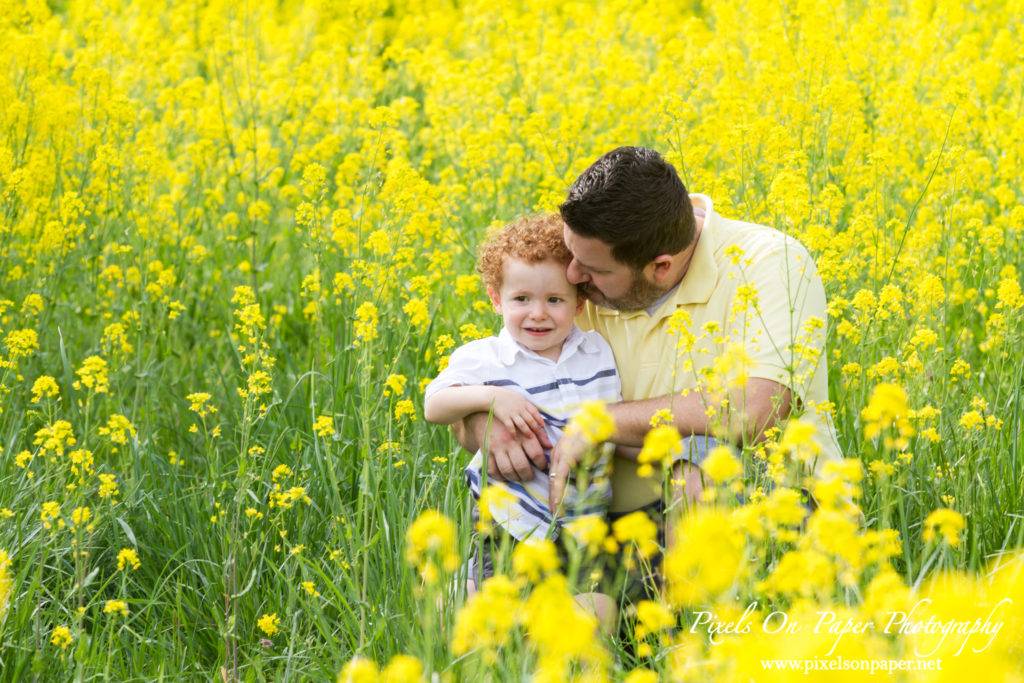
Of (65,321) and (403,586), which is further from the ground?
(65,321)

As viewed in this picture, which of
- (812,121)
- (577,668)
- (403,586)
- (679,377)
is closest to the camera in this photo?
(577,668)

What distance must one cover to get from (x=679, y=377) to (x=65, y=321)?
9.68 ft

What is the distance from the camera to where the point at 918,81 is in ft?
19.4

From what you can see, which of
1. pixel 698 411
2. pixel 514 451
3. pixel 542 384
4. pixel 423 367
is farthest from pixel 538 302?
pixel 423 367

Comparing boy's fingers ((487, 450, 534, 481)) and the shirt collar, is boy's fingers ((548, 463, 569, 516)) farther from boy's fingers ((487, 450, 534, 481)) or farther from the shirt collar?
the shirt collar

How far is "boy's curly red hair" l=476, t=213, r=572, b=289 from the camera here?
3090 mm

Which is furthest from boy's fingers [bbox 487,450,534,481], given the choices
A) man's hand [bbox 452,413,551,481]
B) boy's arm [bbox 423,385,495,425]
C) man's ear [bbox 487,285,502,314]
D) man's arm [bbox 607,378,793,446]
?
man's ear [bbox 487,285,502,314]

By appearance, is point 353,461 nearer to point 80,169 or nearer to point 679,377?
point 679,377

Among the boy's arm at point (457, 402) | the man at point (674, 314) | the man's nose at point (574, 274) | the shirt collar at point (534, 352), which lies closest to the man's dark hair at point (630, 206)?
the man at point (674, 314)

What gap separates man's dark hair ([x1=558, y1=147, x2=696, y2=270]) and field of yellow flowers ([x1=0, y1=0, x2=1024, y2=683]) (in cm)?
61

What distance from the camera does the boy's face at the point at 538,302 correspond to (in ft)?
10.1

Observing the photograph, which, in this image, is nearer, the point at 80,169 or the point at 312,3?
the point at 80,169

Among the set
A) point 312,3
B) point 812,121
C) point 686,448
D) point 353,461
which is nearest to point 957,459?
point 686,448

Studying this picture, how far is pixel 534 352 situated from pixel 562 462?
1.36 feet
